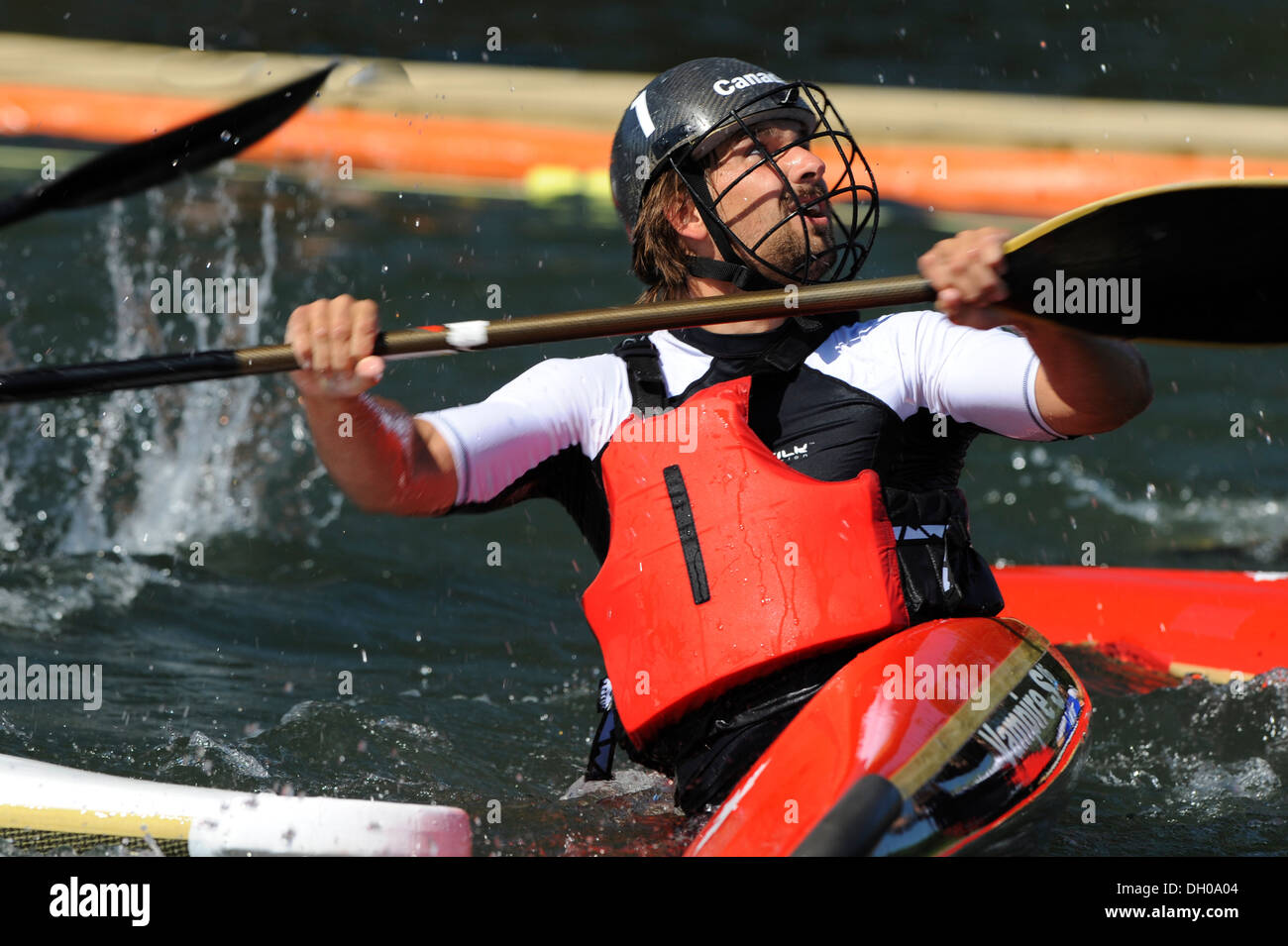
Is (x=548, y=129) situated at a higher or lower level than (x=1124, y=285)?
higher

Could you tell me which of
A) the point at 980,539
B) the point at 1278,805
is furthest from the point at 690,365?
the point at 980,539

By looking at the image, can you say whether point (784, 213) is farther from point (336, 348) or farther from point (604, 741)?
point (604, 741)

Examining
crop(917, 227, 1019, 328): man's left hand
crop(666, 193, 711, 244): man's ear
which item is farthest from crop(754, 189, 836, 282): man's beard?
crop(917, 227, 1019, 328): man's left hand

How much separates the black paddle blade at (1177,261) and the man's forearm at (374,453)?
0.92 meters

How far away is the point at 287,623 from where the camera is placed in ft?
12.5

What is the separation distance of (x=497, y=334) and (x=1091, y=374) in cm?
88

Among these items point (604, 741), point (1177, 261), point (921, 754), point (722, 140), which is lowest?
point (604, 741)

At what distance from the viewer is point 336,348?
204 centimetres

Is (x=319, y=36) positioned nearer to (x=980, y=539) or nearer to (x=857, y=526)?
(x=980, y=539)

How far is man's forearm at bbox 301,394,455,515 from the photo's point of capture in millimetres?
2064

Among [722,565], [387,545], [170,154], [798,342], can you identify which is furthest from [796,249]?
[387,545]

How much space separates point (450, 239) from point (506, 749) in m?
4.85

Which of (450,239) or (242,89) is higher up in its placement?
(242,89)

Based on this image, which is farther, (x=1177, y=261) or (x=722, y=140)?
(x=722, y=140)
